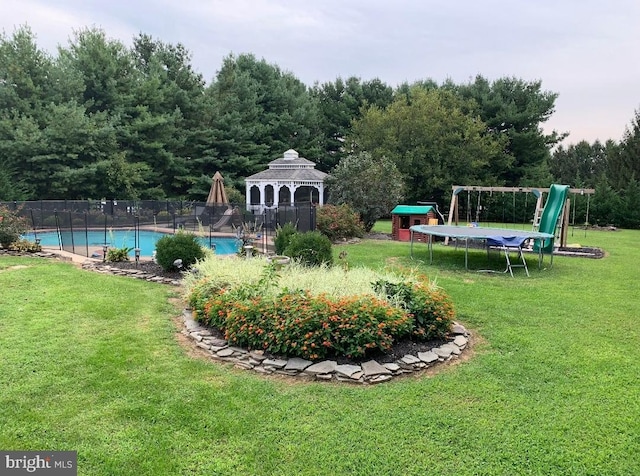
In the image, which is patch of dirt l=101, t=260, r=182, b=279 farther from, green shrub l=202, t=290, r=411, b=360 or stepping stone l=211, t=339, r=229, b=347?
green shrub l=202, t=290, r=411, b=360

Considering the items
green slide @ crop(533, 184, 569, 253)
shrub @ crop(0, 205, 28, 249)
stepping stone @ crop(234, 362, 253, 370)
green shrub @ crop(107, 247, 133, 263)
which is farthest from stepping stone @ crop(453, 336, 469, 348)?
shrub @ crop(0, 205, 28, 249)

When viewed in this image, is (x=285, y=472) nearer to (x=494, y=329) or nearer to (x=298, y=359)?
(x=298, y=359)

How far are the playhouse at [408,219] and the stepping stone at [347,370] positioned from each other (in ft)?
35.9

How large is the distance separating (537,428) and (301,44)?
18.4 m

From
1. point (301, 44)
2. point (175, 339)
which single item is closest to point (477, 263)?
point (175, 339)

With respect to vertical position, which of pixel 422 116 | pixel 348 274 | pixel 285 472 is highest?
pixel 422 116

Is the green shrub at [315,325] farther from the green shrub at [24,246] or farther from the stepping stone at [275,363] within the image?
the green shrub at [24,246]

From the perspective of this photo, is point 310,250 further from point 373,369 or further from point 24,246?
point 24,246

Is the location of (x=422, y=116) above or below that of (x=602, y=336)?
above

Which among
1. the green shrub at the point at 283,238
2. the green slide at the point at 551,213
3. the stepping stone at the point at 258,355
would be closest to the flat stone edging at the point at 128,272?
the green shrub at the point at 283,238

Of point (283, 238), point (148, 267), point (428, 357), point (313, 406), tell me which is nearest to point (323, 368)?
point (313, 406)

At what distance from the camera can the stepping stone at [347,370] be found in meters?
3.80

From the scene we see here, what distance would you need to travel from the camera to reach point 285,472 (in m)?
2.55

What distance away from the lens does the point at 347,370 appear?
385cm
